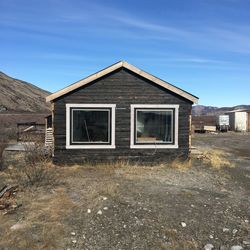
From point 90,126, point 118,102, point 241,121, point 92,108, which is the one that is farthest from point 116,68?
point 241,121

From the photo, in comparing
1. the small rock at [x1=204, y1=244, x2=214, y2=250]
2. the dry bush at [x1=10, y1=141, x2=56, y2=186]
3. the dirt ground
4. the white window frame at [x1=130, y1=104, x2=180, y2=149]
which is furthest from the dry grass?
the white window frame at [x1=130, y1=104, x2=180, y2=149]

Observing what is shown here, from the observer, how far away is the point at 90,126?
548 inches

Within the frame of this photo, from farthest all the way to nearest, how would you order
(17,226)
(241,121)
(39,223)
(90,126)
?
(241,121), (90,126), (39,223), (17,226)

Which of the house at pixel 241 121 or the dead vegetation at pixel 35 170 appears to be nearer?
the dead vegetation at pixel 35 170

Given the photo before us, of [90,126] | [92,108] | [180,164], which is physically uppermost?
[92,108]

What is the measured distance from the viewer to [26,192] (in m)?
9.29

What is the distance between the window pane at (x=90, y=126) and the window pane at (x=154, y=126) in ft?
4.11

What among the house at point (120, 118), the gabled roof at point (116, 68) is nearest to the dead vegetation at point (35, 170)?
the house at point (120, 118)

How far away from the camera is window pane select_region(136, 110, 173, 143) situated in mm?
14336

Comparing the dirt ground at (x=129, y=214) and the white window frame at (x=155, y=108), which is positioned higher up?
the white window frame at (x=155, y=108)

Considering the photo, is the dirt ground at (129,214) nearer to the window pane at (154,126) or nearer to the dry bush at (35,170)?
the dry bush at (35,170)

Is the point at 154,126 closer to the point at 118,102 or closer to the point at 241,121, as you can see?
the point at 118,102

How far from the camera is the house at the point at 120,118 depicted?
13.9m

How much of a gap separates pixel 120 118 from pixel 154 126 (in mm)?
1358
